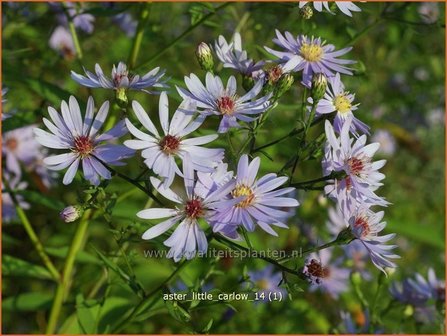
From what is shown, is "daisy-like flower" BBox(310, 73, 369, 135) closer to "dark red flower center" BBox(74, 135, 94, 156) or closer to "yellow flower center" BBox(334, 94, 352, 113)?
"yellow flower center" BBox(334, 94, 352, 113)

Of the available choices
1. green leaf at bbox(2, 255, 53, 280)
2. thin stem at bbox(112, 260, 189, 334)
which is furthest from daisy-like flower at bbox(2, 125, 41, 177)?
thin stem at bbox(112, 260, 189, 334)

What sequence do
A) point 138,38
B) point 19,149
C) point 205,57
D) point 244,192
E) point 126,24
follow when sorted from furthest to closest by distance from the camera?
point 126,24, point 19,149, point 138,38, point 205,57, point 244,192

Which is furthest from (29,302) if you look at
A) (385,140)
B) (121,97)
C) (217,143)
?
(385,140)

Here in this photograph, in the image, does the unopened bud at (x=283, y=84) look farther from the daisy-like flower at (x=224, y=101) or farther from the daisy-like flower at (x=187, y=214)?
the daisy-like flower at (x=187, y=214)

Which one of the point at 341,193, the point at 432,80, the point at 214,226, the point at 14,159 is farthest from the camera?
the point at 432,80

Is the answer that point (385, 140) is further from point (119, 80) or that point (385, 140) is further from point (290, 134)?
point (119, 80)

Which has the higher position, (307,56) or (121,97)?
(307,56)

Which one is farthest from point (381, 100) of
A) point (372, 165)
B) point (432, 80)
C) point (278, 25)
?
point (372, 165)

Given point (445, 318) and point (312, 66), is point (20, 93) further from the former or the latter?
point (445, 318)
